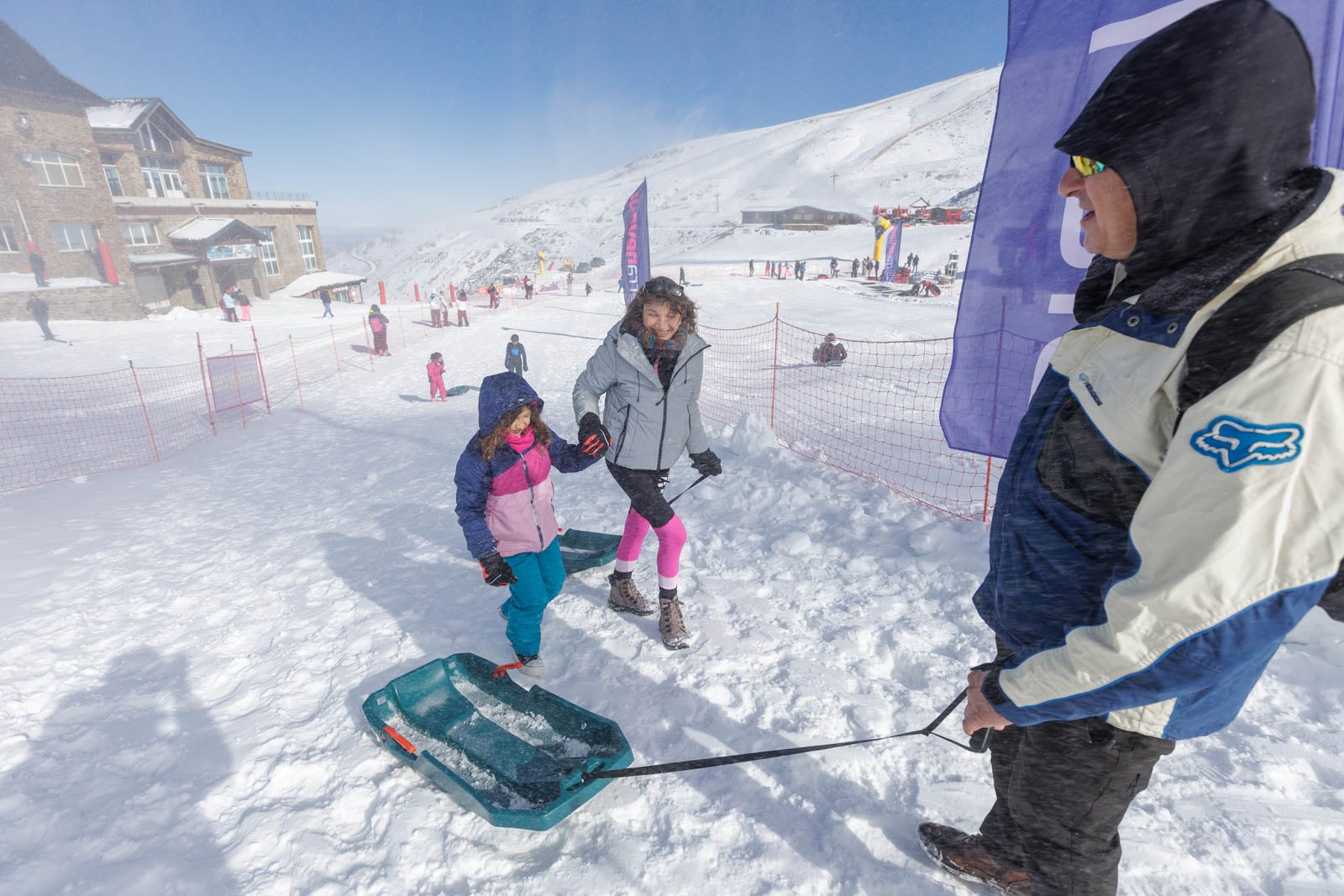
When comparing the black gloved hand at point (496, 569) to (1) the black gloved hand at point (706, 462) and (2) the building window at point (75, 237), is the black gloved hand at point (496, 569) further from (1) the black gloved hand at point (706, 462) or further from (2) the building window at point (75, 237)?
(2) the building window at point (75, 237)

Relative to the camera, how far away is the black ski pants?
1.46 meters

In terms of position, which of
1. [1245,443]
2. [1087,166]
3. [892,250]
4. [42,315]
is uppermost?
[892,250]

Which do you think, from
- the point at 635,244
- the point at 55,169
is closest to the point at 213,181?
the point at 55,169

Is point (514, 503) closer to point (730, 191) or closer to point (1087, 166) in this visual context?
point (1087, 166)

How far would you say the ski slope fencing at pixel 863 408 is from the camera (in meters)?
6.04

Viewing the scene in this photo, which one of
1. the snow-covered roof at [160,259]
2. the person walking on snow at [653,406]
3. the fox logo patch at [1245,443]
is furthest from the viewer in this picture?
the snow-covered roof at [160,259]

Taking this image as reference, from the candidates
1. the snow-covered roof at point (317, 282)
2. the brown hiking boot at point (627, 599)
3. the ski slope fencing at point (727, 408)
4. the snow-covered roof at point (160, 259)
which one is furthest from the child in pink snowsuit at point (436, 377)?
the snow-covered roof at point (317, 282)

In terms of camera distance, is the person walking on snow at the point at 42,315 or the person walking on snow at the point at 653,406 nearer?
the person walking on snow at the point at 653,406

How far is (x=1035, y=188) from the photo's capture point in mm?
3580

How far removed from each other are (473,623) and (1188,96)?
407 cm

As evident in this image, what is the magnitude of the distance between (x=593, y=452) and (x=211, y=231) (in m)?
39.2

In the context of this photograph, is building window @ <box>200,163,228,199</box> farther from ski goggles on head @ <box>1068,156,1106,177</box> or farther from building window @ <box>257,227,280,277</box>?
ski goggles on head @ <box>1068,156,1106,177</box>

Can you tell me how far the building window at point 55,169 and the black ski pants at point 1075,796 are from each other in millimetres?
39545

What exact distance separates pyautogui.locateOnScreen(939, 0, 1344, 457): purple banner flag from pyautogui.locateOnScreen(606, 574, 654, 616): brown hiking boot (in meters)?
2.70
